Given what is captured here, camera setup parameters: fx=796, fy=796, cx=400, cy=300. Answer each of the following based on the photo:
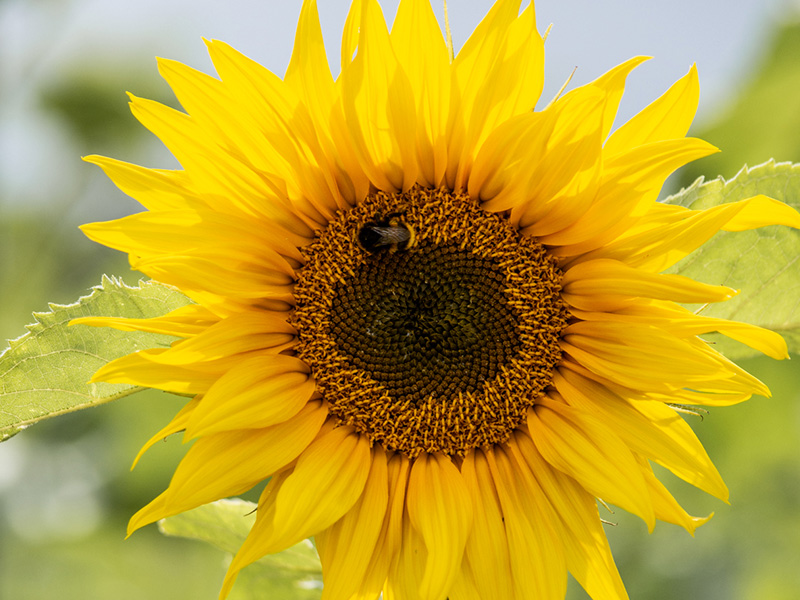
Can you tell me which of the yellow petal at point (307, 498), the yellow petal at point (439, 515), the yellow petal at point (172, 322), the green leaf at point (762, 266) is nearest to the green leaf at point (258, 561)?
the yellow petal at point (307, 498)

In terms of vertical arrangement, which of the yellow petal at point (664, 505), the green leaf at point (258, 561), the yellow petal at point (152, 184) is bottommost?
the green leaf at point (258, 561)

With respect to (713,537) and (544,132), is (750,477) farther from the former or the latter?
(544,132)

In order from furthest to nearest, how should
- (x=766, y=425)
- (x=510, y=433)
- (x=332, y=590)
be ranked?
(x=766, y=425) → (x=510, y=433) → (x=332, y=590)

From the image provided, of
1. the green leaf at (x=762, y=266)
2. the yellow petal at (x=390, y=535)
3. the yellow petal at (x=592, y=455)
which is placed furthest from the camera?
the green leaf at (x=762, y=266)

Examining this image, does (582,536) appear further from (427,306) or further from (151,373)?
(151,373)

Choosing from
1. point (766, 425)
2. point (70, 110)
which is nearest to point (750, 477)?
point (766, 425)

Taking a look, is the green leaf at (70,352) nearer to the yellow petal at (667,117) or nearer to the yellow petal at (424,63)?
the yellow petal at (424,63)

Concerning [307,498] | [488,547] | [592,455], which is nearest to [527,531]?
[488,547]
